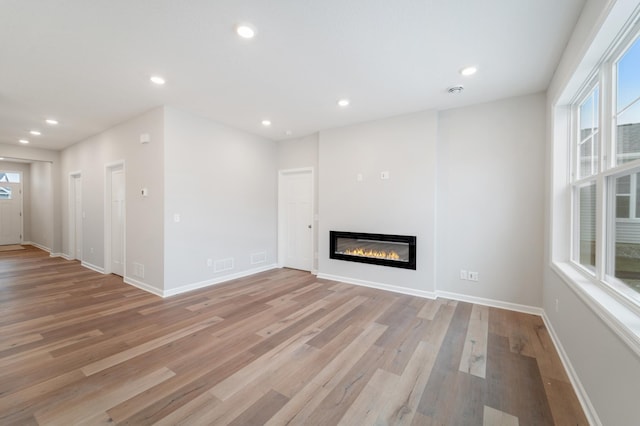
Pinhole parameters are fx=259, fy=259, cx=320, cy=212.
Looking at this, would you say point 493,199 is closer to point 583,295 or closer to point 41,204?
point 583,295

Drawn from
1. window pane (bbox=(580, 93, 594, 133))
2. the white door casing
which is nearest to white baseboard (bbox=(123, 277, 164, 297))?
window pane (bbox=(580, 93, 594, 133))

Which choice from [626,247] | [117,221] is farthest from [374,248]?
[117,221]

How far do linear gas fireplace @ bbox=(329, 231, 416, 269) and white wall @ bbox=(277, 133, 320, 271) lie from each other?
65 centimetres

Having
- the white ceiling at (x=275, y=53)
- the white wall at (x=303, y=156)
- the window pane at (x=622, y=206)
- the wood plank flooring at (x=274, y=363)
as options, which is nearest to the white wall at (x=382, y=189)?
the white wall at (x=303, y=156)

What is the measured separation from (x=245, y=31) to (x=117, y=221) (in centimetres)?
460

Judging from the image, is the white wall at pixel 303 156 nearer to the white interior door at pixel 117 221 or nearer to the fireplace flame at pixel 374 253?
the fireplace flame at pixel 374 253

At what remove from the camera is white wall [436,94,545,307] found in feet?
10.4

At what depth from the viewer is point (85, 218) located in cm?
570

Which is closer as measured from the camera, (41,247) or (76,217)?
(76,217)

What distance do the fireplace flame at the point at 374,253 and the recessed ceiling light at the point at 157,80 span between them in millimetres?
3501

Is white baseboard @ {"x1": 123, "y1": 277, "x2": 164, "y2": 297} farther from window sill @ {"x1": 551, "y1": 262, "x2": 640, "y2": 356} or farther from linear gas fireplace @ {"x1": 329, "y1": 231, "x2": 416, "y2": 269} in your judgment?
window sill @ {"x1": 551, "y1": 262, "x2": 640, "y2": 356}

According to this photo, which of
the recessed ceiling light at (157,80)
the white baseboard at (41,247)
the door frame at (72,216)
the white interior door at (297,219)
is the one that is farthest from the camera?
the white baseboard at (41,247)

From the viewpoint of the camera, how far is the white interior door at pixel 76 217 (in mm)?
5965

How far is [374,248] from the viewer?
4.23m
